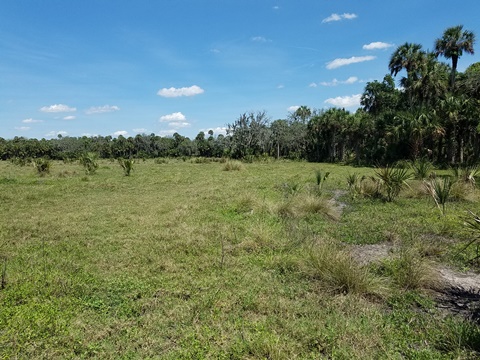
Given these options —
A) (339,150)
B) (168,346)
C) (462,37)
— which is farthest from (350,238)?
(339,150)

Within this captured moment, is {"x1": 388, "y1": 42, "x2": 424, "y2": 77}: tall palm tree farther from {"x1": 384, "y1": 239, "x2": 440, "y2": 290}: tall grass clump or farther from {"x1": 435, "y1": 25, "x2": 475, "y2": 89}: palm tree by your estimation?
{"x1": 384, "y1": 239, "x2": 440, "y2": 290}: tall grass clump

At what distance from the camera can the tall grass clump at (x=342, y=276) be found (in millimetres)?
4668

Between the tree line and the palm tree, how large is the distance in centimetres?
8

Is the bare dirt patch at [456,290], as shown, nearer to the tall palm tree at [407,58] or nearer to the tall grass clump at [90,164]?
the tall grass clump at [90,164]

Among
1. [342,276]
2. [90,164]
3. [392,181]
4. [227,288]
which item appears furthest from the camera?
[90,164]

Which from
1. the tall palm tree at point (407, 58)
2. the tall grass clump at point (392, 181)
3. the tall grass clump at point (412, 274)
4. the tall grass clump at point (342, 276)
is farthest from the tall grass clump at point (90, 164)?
the tall palm tree at point (407, 58)

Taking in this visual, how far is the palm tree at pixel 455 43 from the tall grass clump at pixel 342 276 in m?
34.0

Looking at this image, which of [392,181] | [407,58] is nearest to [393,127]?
[407,58]

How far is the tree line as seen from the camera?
1148 inches

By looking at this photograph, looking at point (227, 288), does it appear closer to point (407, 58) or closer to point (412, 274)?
point (412, 274)

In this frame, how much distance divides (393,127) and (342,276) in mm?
31970

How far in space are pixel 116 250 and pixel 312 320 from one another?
4.67 meters

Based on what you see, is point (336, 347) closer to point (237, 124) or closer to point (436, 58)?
point (436, 58)

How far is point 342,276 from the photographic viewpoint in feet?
15.8
